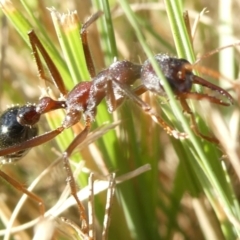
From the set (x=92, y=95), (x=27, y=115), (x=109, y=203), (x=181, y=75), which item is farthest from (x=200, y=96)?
(x=27, y=115)

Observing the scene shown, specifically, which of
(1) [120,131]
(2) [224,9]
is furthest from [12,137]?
(2) [224,9]

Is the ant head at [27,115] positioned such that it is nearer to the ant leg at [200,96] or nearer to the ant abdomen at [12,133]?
the ant abdomen at [12,133]

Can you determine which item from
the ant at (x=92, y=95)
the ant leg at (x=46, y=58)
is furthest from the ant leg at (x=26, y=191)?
the ant leg at (x=46, y=58)

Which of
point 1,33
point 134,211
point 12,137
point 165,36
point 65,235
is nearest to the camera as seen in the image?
point 65,235

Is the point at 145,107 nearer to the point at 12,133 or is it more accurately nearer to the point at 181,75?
the point at 181,75

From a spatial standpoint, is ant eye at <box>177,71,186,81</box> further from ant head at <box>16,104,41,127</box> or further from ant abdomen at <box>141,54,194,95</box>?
ant head at <box>16,104,41,127</box>

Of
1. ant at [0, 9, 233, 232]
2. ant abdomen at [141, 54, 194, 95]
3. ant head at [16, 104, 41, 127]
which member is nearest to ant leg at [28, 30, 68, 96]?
ant at [0, 9, 233, 232]

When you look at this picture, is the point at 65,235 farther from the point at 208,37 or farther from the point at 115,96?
the point at 208,37
